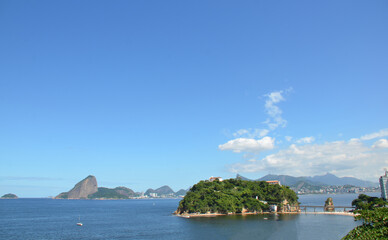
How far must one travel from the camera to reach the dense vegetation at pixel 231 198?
9100 centimetres

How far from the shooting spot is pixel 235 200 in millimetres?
94625

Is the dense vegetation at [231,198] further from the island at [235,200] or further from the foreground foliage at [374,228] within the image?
the foreground foliage at [374,228]

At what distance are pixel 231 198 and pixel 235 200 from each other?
1554 millimetres

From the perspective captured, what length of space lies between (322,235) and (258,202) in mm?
49041

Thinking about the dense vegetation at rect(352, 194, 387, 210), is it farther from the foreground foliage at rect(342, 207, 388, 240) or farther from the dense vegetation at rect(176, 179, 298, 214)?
the foreground foliage at rect(342, 207, 388, 240)

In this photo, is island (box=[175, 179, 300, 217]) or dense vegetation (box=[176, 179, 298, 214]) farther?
dense vegetation (box=[176, 179, 298, 214])

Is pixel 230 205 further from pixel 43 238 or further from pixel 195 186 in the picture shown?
pixel 43 238

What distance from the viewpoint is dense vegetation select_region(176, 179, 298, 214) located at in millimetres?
91000

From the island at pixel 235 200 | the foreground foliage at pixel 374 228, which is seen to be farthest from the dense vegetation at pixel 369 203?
the foreground foliage at pixel 374 228

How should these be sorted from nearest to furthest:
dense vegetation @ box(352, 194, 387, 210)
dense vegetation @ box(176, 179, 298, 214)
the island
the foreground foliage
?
1. the foreground foliage
2. dense vegetation @ box(352, 194, 387, 210)
3. the island
4. dense vegetation @ box(176, 179, 298, 214)

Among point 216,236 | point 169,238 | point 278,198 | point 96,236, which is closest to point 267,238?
point 216,236

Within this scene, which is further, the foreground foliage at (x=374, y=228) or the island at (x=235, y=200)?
the island at (x=235, y=200)

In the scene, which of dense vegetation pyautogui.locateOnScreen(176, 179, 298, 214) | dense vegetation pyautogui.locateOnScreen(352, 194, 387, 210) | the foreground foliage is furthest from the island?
the foreground foliage

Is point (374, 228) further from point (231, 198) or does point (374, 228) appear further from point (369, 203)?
point (231, 198)
